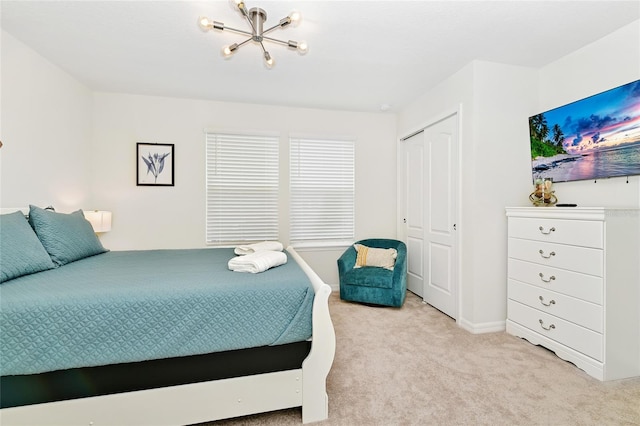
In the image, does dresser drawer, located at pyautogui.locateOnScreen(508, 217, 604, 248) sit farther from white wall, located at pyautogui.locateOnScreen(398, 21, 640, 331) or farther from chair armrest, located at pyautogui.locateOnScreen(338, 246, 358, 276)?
chair armrest, located at pyautogui.locateOnScreen(338, 246, 358, 276)

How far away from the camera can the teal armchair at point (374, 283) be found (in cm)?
330

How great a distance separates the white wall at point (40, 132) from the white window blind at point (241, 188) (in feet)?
4.41

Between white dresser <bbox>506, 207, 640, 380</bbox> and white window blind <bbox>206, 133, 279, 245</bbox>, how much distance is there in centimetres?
290

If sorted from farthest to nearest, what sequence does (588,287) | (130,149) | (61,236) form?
(130,149) < (61,236) < (588,287)

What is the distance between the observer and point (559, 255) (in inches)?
89.4

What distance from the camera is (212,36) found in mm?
2336

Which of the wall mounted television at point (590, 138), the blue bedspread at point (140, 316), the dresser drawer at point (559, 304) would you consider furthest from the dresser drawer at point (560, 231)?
the blue bedspread at point (140, 316)

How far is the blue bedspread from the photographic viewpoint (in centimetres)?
134

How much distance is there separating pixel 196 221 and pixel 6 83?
2035 mm

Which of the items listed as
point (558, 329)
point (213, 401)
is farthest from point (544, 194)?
point (213, 401)

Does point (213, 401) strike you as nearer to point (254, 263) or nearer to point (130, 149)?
point (254, 263)

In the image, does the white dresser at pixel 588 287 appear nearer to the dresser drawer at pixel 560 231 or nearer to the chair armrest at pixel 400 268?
the dresser drawer at pixel 560 231

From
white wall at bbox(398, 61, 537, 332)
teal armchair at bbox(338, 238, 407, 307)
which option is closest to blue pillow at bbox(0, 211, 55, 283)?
teal armchair at bbox(338, 238, 407, 307)

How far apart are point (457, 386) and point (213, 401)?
1513mm
